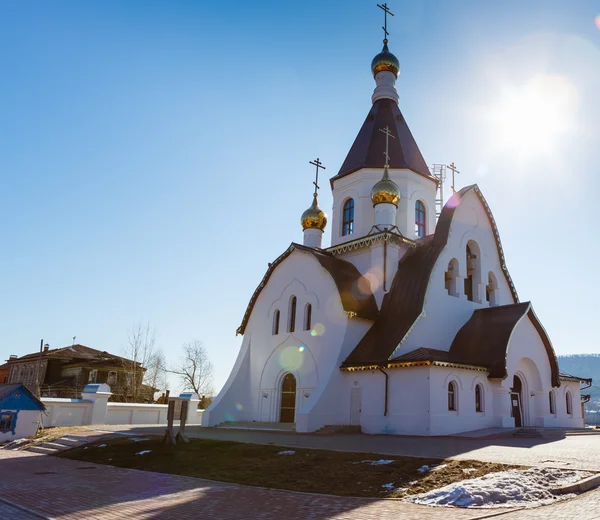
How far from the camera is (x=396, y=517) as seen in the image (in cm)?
619

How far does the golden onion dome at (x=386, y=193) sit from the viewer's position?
2150 cm

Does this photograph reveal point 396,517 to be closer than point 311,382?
Yes

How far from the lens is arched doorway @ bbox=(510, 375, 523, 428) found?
1888 centimetres

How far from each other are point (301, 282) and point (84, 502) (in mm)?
14704

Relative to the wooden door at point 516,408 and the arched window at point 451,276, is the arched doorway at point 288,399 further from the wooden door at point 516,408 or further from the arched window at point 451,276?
the wooden door at point 516,408

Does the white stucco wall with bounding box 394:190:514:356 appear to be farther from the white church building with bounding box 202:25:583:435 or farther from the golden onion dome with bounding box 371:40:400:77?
the golden onion dome with bounding box 371:40:400:77

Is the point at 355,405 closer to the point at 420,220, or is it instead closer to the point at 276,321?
the point at 276,321

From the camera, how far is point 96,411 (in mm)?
21094

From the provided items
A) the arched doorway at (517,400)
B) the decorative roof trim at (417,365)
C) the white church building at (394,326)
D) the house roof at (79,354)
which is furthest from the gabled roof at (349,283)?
the house roof at (79,354)

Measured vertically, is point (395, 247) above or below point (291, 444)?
above

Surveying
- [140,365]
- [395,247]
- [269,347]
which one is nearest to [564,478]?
[395,247]

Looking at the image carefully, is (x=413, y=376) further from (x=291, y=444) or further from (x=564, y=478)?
(x=564, y=478)

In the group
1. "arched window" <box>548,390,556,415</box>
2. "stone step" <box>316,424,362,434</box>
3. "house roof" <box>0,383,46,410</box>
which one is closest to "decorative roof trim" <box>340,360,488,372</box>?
"stone step" <box>316,424,362,434</box>

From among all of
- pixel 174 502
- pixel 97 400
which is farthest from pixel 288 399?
pixel 174 502
